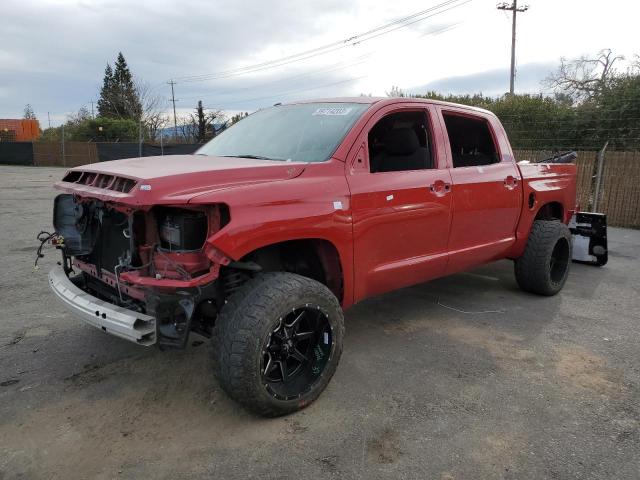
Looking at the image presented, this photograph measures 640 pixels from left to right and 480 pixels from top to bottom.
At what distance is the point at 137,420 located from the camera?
302 centimetres

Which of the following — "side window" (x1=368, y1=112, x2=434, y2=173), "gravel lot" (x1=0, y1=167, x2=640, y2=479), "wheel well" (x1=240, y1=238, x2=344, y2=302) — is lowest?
"gravel lot" (x1=0, y1=167, x2=640, y2=479)

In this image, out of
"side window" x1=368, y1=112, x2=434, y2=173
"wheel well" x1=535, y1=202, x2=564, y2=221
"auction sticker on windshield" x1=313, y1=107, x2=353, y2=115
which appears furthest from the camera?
"wheel well" x1=535, y1=202, x2=564, y2=221

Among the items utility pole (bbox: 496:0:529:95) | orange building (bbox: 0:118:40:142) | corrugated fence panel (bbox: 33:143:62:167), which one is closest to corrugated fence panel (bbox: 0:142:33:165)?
corrugated fence panel (bbox: 33:143:62:167)

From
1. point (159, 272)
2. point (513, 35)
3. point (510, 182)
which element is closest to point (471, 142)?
point (510, 182)

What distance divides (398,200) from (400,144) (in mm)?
412

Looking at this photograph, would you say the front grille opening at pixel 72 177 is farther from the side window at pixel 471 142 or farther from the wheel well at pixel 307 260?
the side window at pixel 471 142

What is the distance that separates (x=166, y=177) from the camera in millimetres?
2773

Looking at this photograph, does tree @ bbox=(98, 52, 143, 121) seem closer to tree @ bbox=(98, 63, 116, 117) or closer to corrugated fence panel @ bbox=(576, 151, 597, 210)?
tree @ bbox=(98, 63, 116, 117)

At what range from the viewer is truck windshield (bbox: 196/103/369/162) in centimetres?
365

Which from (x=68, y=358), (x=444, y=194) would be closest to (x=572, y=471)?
(x=444, y=194)

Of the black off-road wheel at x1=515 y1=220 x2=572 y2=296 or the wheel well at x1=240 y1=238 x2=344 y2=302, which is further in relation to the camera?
the black off-road wheel at x1=515 y1=220 x2=572 y2=296

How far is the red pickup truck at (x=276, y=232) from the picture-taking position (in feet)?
9.16

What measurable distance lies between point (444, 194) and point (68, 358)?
10.3ft

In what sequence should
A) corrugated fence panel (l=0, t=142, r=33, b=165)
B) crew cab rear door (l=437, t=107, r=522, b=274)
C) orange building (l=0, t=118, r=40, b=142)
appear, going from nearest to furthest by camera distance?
crew cab rear door (l=437, t=107, r=522, b=274) → corrugated fence panel (l=0, t=142, r=33, b=165) → orange building (l=0, t=118, r=40, b=142)
